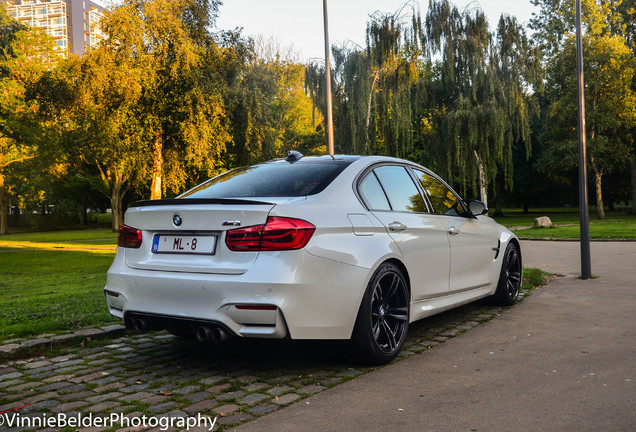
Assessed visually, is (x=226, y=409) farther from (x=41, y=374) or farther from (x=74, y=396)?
(x=41, y=374)

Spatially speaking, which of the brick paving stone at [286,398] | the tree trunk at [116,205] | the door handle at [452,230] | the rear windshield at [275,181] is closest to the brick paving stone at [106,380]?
the brick paving stone at [286,398]

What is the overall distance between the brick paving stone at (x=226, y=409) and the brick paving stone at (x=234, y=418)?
0.07 metres

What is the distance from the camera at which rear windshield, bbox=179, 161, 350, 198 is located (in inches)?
183

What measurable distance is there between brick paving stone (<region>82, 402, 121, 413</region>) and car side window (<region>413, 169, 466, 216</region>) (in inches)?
136

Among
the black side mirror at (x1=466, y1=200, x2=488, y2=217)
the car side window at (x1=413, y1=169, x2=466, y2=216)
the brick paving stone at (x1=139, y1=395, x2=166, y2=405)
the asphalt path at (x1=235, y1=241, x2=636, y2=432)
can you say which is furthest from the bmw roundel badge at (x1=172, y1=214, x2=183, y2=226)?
the black side mirror at (x1=466, y1=200, x2=488, y2=217)

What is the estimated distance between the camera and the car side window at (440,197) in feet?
19.5

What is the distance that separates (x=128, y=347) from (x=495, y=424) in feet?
11.1

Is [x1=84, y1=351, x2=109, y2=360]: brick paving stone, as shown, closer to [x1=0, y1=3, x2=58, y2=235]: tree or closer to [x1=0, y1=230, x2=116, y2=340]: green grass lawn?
[x1=0, y1=230, x2=116, y2=340]: green grass lawn

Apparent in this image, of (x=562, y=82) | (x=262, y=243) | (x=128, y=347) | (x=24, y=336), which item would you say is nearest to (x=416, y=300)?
(x=262, y=243)

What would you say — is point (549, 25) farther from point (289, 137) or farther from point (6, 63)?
point (6, 63)

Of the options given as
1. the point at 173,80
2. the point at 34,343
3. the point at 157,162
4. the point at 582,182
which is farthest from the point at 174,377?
the point at 157,162

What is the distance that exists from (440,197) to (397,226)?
136cm

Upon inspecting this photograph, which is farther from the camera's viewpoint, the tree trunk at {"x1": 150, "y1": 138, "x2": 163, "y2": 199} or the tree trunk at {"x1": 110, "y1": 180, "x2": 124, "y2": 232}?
the tree trunk at {"x1": 110, "y1": 180, "x2": 124, "y2": 232}

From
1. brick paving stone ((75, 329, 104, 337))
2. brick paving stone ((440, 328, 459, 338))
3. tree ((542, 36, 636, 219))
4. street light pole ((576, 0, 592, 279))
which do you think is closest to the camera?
brick paving stone ((75, 329, 104, 337))
